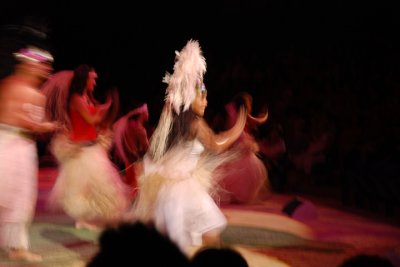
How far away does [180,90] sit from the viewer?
4.29 metres

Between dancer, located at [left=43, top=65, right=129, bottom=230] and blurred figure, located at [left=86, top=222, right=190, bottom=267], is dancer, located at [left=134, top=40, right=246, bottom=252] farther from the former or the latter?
blurred figure, located at [left=86, top=222, right=190, bottom=267]

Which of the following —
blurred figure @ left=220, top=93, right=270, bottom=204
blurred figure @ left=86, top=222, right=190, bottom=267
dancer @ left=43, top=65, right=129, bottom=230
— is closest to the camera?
blurred figure @ left=86, top=222, right=190, bottom=267

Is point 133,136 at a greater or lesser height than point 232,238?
greater

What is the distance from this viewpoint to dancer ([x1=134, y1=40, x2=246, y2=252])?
13.4ft

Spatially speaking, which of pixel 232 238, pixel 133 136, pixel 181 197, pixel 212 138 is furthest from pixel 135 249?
pixel 133 136

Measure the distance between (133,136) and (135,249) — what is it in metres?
5.42

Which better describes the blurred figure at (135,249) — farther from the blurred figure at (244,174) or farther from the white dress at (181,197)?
the blurred figure at (244,174)

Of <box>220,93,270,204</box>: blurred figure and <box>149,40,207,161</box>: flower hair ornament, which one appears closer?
<box>149,40,207,161</box>: flower hair ornament

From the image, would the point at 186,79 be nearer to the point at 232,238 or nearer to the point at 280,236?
the point at 232,238

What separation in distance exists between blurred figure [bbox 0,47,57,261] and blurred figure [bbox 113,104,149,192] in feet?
8.45

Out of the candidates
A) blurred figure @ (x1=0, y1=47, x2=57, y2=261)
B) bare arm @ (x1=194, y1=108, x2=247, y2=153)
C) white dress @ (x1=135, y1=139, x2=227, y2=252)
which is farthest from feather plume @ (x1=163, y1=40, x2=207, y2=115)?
blurred figure @ (x1=0, y1=47, x2=57, y2=261)

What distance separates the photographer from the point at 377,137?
962 centimetres

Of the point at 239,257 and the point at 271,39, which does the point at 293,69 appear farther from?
the point at 239,257

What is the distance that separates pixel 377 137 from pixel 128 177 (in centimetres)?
447
